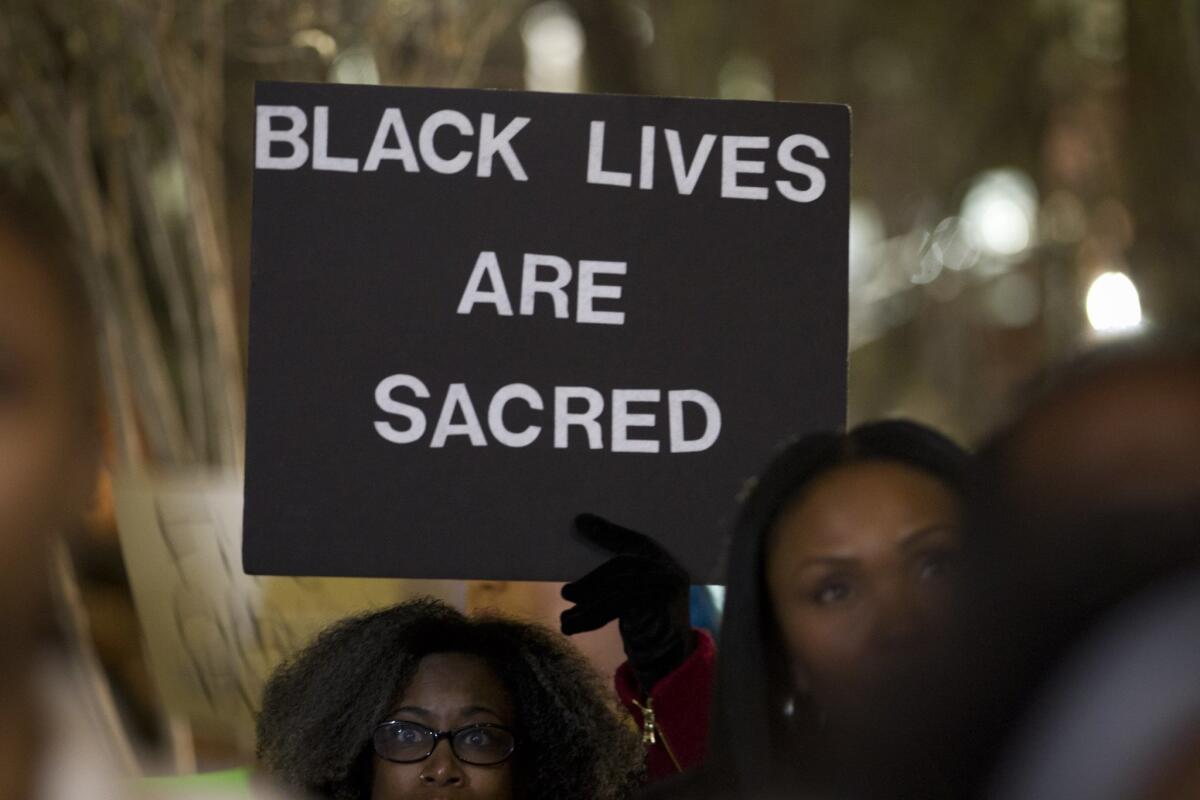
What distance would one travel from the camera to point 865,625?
1710mm

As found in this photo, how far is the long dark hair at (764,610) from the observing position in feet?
5.61

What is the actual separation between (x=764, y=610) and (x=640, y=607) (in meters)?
0.37

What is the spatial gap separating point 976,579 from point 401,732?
1.20 m

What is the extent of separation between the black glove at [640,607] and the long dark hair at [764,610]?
12.7 inches

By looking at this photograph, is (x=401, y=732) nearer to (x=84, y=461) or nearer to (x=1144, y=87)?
(x=84, y=461)

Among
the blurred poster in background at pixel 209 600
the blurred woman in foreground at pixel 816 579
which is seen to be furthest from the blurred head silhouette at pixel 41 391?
the blurred poster in background at pixel 209 600

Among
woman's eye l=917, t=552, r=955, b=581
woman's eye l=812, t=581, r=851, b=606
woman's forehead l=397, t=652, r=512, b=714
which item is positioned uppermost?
woman's eye l=917, t=552, r=955, b=581

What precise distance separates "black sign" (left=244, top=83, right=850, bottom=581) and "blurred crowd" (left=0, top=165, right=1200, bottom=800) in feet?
A: 0.74

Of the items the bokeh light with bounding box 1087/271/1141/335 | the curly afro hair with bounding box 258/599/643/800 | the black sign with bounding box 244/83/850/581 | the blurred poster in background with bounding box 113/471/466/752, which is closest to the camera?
the curly afro hair with bounding box 258/599/643/800

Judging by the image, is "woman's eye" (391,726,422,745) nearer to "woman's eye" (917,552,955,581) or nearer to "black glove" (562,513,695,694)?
"black glove" (562,513,695,694)

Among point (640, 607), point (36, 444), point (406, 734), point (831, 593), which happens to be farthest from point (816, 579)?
point (36, 444)

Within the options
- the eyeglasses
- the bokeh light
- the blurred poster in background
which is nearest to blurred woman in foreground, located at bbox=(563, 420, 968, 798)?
the eyeglasses

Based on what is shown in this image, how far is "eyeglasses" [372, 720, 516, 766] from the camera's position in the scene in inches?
77.4

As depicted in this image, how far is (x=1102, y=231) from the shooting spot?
11.4 m
